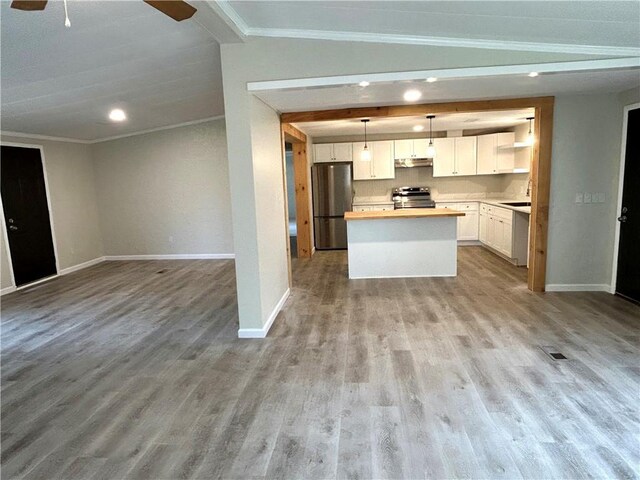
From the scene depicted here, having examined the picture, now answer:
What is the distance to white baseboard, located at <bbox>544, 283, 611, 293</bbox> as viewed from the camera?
476 centimetres

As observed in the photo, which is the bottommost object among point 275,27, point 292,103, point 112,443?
point 112,443

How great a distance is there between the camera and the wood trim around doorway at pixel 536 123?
454cm

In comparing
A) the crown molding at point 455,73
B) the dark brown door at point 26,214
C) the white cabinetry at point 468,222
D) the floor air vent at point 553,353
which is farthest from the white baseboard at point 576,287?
the dark brown door at point 26,214

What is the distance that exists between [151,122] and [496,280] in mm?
6012

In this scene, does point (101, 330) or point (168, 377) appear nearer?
point (168, 377)

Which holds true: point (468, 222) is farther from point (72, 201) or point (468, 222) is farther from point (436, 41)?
point (72, 201)

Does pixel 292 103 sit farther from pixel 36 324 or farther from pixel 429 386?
pixel 36 324

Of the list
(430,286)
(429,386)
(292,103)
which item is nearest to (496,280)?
(430,286)

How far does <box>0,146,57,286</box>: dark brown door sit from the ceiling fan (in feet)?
16.8

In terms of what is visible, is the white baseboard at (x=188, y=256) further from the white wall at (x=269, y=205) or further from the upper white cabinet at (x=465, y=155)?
the upper white cabinet at (x=465, y=155)

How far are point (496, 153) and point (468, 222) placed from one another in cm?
142

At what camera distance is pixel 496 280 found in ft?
17.6

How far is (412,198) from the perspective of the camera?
800 cm

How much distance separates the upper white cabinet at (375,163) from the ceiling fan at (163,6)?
6.14 m
